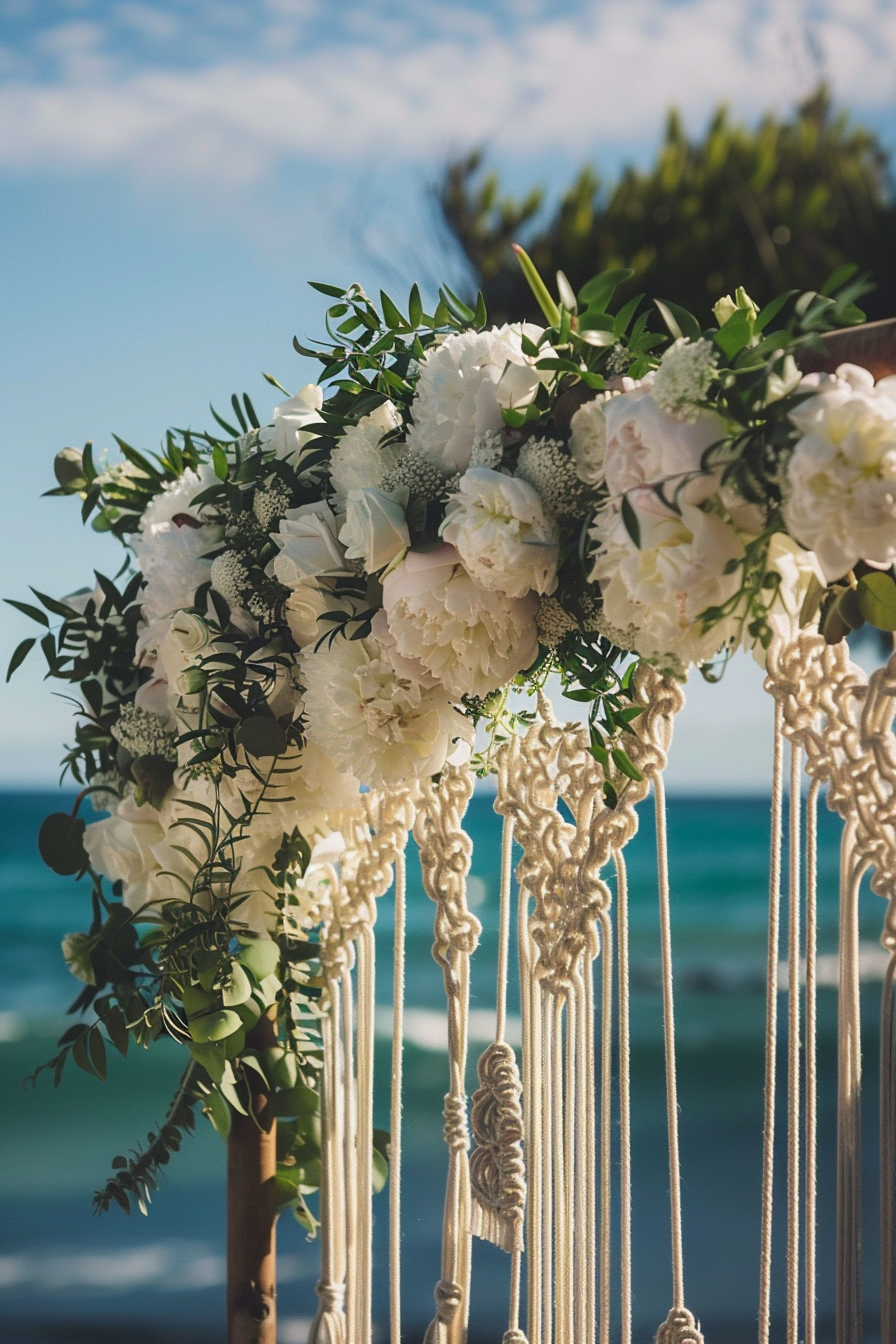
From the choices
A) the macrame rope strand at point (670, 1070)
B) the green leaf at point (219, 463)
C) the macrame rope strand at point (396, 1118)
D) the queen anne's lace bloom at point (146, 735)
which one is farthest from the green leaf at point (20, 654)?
the macrame rope strand at point (670, 1070)

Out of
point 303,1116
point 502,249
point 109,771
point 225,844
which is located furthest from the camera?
point 502,249

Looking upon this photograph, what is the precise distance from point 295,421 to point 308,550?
0.51 feet

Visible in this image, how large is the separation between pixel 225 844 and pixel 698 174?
8628 millimetres

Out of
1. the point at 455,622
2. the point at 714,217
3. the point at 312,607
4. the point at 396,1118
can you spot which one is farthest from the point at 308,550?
the point at 714,217

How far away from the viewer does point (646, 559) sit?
0.68 metres

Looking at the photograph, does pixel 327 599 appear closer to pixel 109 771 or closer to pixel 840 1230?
pixel 109 771

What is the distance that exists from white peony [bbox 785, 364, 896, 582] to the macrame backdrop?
18 cm

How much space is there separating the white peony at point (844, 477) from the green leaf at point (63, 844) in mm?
892

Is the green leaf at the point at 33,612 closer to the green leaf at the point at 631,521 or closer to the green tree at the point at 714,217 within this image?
the green leaf at the point at 631,521

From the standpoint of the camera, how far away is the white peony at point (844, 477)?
60cm

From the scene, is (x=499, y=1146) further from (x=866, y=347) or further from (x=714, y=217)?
(x=714, y=217)

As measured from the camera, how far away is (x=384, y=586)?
2.73 feet

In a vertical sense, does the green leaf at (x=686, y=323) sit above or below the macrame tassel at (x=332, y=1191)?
above

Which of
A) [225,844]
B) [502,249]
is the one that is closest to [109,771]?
[225,844]
